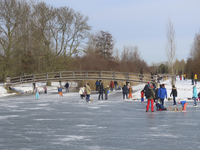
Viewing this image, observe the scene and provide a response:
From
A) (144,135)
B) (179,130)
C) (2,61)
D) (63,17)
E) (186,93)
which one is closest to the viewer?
(144,135)

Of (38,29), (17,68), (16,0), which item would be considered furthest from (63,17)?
(17,68)

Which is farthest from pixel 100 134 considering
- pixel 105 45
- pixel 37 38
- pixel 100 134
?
pixel 105 45

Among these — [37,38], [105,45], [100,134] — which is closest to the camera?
[100,134]

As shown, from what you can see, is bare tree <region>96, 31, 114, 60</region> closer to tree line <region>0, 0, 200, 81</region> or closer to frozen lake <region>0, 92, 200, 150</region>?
tree line <region>0, 0, 200, 81</region>

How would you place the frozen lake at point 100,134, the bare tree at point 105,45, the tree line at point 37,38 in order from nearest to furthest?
the frozen lake at point 100,134
the tree line at point 37,38
the bare tree at point 105,45

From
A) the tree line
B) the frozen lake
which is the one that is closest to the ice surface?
the frozen lake

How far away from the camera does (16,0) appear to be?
36.6m

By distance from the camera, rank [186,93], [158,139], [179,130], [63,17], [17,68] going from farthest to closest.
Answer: [63,17], [17,68], [186,93], [179,130], [158,139]

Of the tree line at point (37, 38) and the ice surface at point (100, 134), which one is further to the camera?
the tree line at point (37, 38)

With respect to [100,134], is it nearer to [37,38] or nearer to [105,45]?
[37,38]

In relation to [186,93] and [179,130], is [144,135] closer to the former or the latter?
[179,130]

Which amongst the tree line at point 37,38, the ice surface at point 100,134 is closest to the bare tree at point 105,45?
the tree line at point 37,38

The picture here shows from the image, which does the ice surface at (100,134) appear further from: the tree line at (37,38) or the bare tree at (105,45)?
the bare tree at (105,45)

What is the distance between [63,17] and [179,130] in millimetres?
34315
